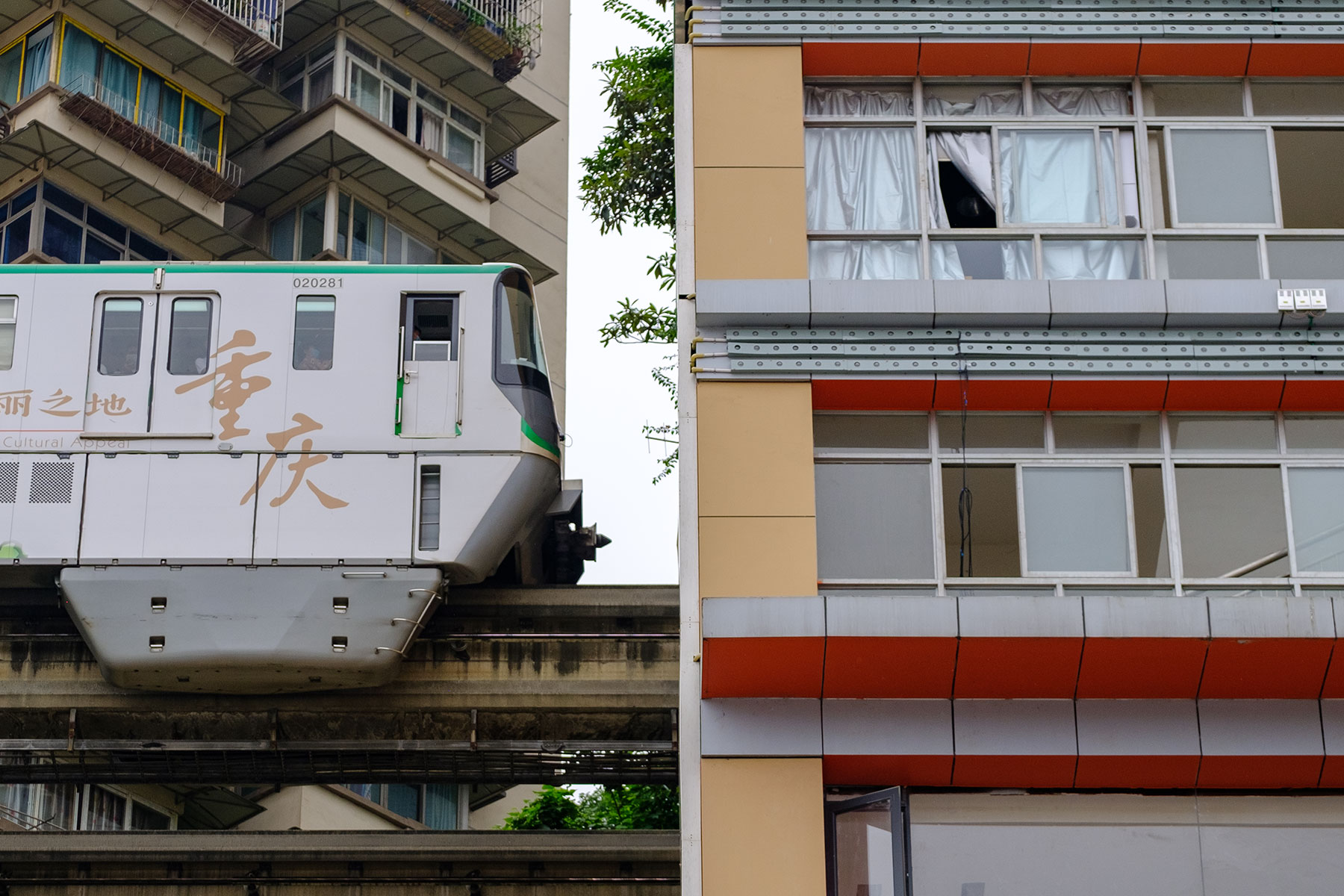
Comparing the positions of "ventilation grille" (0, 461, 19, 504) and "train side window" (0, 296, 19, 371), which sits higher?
"train side window" (0, 296, 19, 371)

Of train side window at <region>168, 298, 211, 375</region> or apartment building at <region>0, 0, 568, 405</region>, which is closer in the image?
train side window at <region>168, 298, 211, 375</region>

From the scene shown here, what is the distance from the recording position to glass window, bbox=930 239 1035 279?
40.3 ft

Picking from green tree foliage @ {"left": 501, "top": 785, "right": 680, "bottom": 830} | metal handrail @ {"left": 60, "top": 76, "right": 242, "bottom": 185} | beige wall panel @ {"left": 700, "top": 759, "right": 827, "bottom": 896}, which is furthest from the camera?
metal handrail @ {"left": 60, "top": 76, "right": 242, "bottom": 185}

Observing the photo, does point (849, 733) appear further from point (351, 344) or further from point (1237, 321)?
point (351, 344)

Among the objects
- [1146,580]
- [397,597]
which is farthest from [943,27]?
[397,597]

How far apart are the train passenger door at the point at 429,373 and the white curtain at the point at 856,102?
13.2 feet

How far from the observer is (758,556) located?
11148mm

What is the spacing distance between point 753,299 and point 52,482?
6917 mm

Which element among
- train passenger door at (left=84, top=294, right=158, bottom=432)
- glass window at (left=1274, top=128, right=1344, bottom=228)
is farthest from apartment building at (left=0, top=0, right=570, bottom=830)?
glass window at (left=1274, top=128, right=1344, bottom=228)

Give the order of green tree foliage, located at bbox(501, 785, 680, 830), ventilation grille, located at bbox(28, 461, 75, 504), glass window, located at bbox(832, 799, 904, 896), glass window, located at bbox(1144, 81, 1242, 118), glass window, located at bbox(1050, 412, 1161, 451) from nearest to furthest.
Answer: glass window, located at bbox(832, 799, 904, 896) → glass window, located at bbox(1050, 412, 1161, 451) → glass window, located at bbox(1144, 81, 1242, 118) → ventilation grille, located at bbox(28, 461, 75, 504) → green tree foliage, located at bbox(501, 785, 680, 830)

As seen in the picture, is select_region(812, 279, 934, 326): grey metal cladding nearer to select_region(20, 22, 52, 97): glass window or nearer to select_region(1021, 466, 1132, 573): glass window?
select_region(1021, 466, 1132, 573): glass window

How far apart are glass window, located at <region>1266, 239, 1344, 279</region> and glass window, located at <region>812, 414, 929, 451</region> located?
3003 millimetres

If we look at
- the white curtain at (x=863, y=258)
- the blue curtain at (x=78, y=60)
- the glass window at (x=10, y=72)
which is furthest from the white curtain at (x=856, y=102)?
the glass window at (x=10, y=72)

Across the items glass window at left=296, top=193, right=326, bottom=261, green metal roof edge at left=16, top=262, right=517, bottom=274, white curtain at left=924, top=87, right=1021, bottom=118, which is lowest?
green metal roof edge at left=16, top=262, right=517, bottom=274
